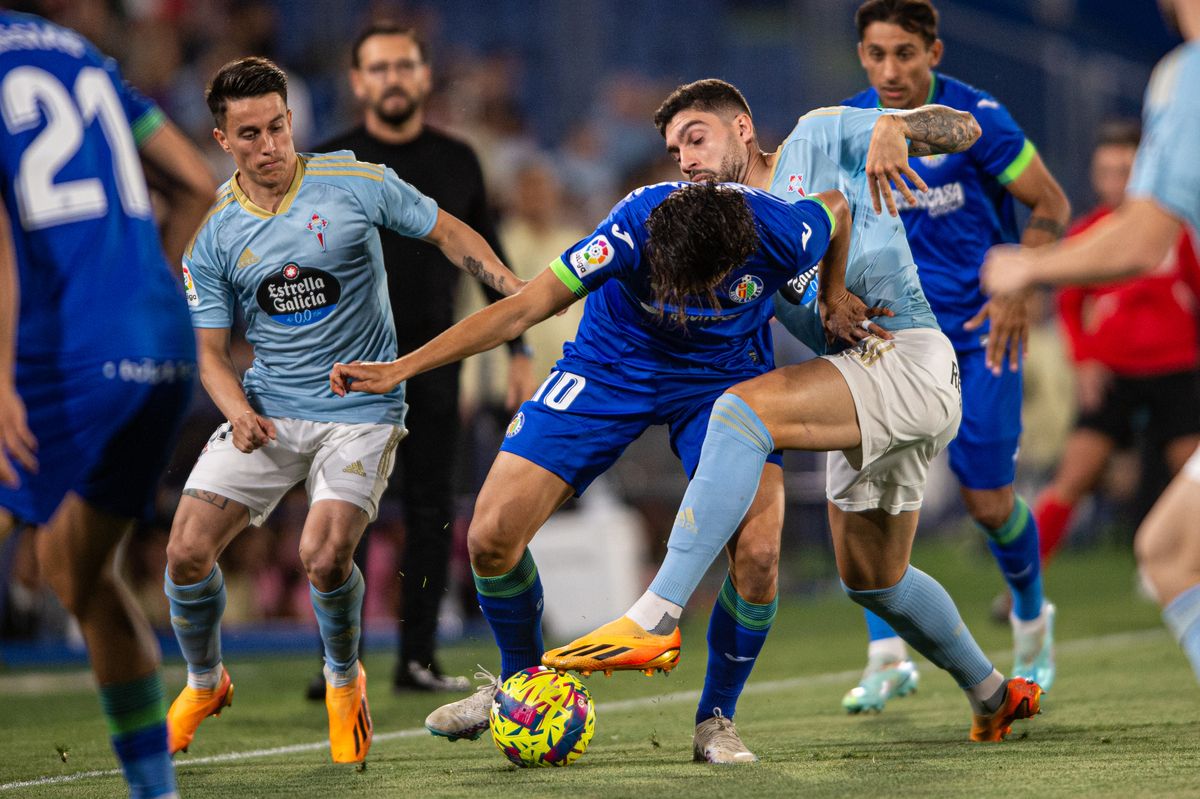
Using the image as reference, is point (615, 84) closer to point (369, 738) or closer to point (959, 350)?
point (959, 350)

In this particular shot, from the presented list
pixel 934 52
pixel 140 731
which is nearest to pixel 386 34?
pixel 934 52

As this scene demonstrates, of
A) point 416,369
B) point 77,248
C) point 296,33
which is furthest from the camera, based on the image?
point 296,33

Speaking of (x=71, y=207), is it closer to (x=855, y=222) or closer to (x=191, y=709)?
(x=191, y=709)

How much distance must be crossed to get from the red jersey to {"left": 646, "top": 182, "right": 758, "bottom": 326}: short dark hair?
516 centimetres

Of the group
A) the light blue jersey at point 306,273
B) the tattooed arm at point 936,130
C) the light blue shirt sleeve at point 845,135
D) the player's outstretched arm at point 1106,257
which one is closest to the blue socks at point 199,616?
the light blue jersey at point 306,273

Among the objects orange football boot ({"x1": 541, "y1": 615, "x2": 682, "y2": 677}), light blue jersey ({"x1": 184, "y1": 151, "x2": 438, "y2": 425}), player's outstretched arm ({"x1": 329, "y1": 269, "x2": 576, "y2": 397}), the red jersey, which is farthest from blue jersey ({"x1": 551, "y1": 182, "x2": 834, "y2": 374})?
the red jersey

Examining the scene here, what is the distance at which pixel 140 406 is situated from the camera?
341 centimetres

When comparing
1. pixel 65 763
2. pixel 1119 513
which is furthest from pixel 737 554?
pixel 1119 513

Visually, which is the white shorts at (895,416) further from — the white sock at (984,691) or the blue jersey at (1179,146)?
the blue jersey at (1179,146)

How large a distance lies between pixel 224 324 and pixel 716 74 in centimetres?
954

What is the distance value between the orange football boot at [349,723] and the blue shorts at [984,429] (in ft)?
8.34

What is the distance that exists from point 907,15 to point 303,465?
2.82 metres

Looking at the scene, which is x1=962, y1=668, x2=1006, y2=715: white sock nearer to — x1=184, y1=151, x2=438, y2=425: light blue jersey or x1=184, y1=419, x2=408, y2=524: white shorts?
x1=184, y1=419, x2=408, y2=524: white shorts

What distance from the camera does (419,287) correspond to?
6391 millimetres
